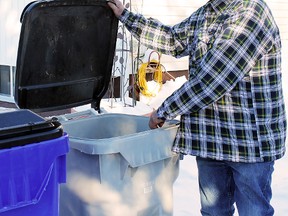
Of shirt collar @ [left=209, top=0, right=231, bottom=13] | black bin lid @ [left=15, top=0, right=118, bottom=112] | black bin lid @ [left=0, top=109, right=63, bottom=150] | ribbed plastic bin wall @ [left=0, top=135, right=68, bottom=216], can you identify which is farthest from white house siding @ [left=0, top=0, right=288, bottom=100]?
ribbed plastic bin wall @ [left=0, top=135, right=68, bottom=216]

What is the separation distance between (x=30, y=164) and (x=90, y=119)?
1197 millimetres

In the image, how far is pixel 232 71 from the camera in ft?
8.13

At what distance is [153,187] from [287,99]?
7209 mm

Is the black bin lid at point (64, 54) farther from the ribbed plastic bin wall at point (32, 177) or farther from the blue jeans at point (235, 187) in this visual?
the blue jeans at point (235, 187)

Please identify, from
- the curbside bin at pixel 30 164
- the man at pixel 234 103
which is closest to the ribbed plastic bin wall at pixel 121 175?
the man at pixel 234 103

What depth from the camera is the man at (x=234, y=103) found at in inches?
97.6

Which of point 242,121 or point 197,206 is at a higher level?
point 242,121

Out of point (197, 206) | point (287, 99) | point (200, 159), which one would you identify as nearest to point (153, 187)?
point (200, 159)

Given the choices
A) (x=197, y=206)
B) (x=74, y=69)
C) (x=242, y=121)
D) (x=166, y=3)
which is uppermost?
(x=166, y=3)

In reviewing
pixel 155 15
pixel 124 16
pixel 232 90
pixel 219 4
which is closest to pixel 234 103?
pixel 232 90

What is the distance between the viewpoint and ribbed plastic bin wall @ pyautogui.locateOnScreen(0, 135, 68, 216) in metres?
1.96

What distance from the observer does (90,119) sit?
320cm

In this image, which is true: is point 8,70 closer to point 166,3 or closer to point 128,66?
point 128,66

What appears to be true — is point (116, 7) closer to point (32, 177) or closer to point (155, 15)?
point (32, 177)
